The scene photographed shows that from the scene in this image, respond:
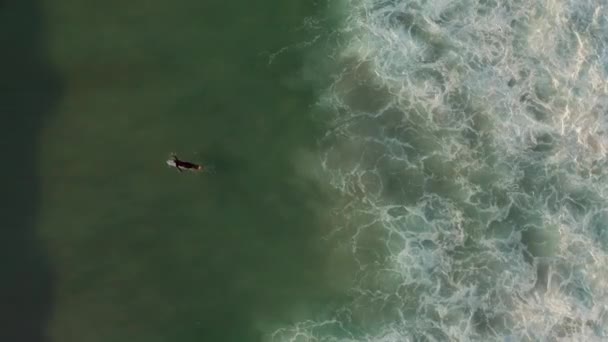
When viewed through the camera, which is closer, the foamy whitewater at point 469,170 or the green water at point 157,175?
the green water at point 157,175

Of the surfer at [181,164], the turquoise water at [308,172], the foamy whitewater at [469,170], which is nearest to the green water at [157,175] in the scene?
the turquoise water at [308,172]

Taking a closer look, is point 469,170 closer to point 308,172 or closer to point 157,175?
point 308,172

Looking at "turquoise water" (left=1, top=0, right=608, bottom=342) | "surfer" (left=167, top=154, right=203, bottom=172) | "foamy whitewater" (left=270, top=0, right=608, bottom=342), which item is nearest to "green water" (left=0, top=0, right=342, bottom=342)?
"turquoise water" (left=1, top=0, right=608, bottom=342)

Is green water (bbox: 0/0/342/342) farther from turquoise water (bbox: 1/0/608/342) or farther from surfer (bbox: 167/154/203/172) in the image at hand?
surfer (bbox: 167/154/203/172)

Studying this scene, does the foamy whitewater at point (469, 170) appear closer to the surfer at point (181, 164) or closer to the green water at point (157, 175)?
the green water at point (157, 175)

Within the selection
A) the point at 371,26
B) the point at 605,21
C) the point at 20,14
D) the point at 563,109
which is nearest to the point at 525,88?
the point at 563,109
